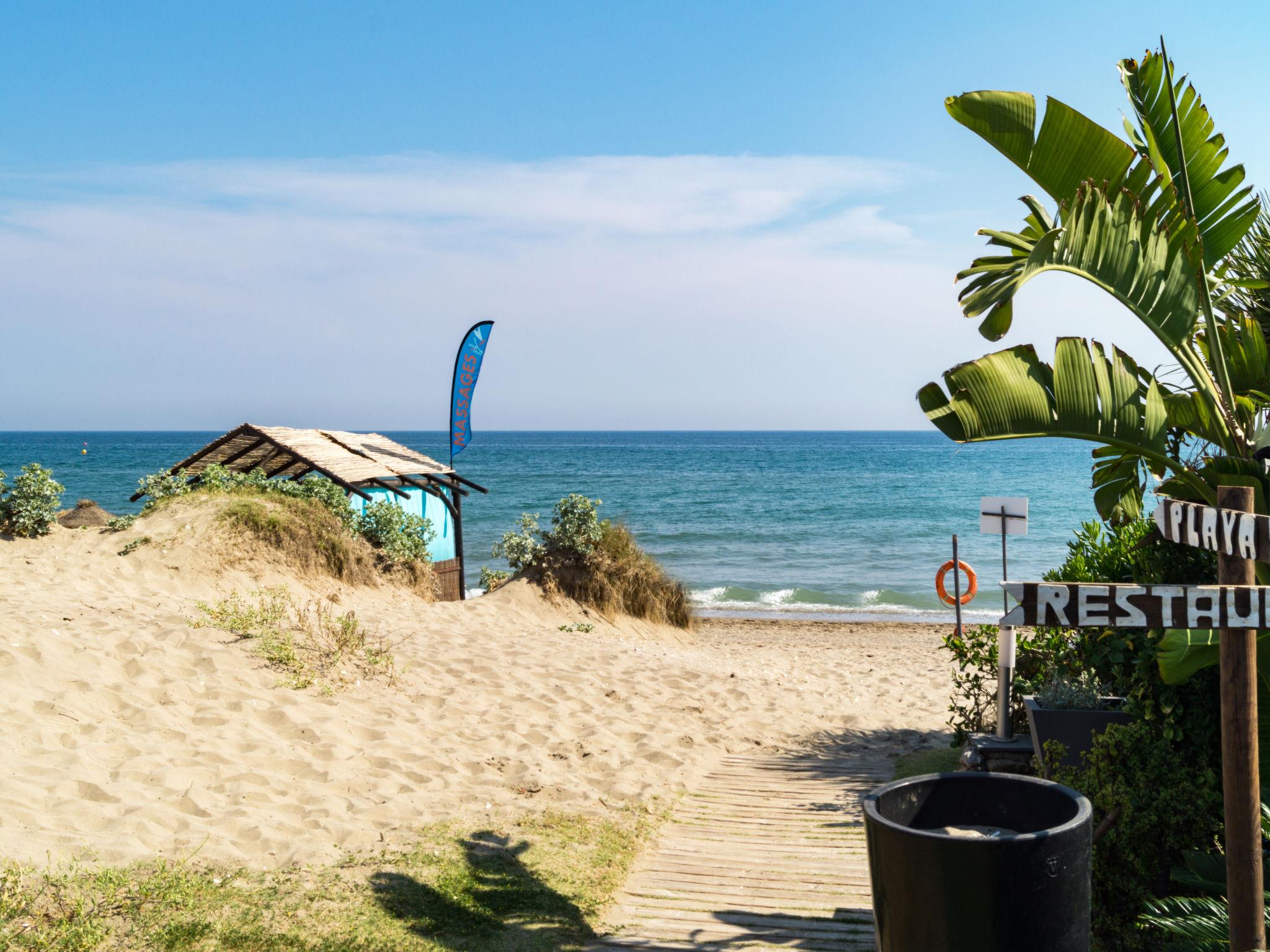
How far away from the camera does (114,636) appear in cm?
767

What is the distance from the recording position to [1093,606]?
274 centimetres

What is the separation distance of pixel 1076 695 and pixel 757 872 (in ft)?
7.27

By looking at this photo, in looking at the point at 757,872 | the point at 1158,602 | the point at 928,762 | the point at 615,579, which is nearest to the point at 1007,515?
the point at 928,762

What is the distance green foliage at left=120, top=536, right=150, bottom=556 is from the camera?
→ 11805mm

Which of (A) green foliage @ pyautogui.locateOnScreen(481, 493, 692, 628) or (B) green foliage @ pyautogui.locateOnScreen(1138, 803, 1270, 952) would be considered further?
(A) green foliage @ pyautogui.locateOnScreen(481, 493, 692, 628)

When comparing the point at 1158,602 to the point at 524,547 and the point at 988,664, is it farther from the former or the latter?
the point at 524,547

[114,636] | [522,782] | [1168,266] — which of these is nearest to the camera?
[1168,266]

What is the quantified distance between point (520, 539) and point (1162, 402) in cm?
1255

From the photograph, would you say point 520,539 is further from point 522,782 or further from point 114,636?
point 522,782

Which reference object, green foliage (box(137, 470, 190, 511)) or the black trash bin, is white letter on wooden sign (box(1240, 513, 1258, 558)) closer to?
the black trash bin

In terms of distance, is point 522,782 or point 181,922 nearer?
point 181,922

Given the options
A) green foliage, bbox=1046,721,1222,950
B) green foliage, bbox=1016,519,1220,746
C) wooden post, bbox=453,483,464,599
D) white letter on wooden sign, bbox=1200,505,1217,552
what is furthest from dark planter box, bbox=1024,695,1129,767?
wooden post, bbox=453,483,464,599

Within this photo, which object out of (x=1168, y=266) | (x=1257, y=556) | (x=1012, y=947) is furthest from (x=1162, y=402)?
(x=1012, y=947)

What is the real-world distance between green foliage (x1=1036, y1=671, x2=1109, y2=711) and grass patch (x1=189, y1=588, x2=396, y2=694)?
18.2 feet
